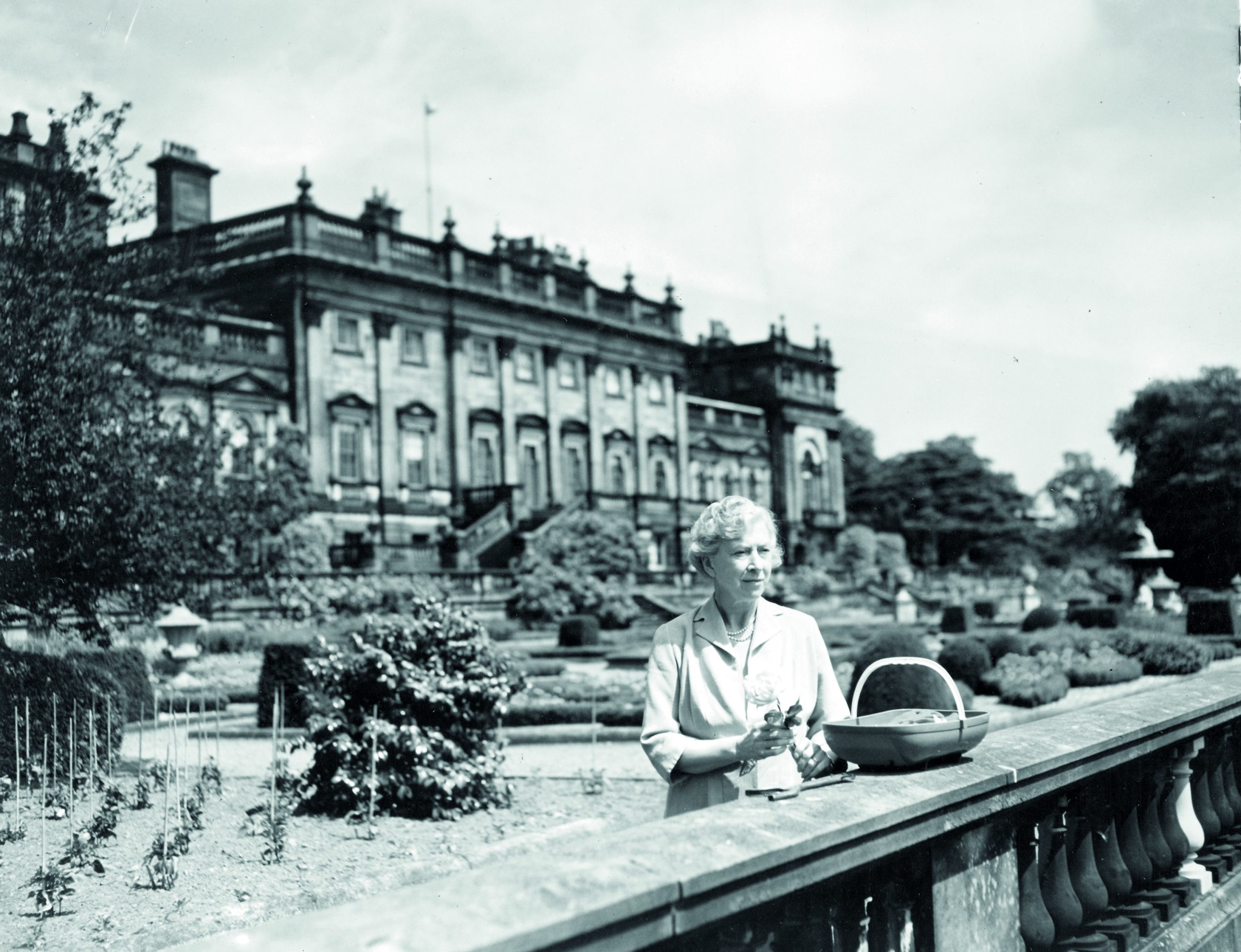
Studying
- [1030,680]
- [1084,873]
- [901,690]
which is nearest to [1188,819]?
[1084,873]

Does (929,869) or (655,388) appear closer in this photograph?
(929,869)

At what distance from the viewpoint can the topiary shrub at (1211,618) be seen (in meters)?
27.9

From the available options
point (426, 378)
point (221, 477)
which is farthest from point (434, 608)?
point (426, 378)

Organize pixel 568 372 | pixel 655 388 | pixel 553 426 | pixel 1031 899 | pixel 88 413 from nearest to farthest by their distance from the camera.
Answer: pixel 1031 899 → pixel 88 413 → pixel 553 426 → pixel 568 372 → pixel 655 388

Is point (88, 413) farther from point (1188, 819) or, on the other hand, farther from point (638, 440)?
point (638, 440)

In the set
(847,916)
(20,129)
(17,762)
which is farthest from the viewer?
(20,129)

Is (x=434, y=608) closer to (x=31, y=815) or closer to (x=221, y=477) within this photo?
(x=31, y=815)

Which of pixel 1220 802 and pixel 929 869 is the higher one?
pixel 929 869

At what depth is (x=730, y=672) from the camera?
3992 millimetres

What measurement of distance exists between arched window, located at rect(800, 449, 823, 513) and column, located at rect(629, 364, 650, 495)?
17.4 metres

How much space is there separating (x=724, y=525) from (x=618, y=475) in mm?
53715

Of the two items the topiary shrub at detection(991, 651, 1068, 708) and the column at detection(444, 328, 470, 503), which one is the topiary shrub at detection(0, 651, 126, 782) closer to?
the topiary shrub at detection(991, 651, 1068, 708)

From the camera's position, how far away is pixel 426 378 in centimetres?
4794

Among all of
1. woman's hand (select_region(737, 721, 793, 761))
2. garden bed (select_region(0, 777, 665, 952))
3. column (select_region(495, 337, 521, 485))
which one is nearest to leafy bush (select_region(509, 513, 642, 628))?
column (select_region(495, 337, 521, 485))
